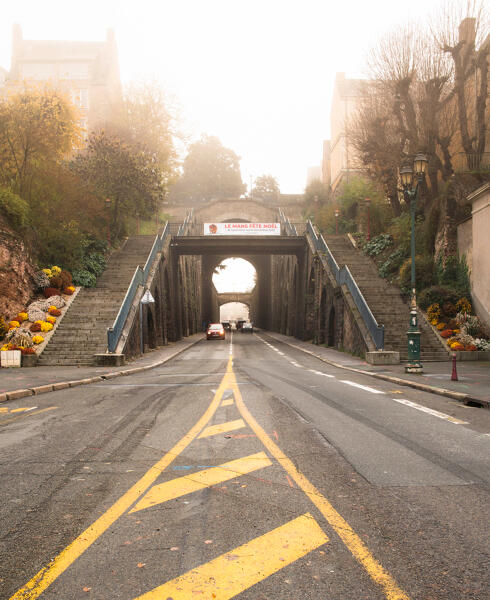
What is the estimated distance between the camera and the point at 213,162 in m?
79.5

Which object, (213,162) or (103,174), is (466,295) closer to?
(103,174)

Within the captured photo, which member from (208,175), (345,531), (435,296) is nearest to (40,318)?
(435,296)

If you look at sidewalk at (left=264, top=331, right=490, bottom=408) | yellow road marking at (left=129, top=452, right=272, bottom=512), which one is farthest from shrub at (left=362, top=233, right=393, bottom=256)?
yellow road marking at (left=129, top=452, right=272, bottom=512)

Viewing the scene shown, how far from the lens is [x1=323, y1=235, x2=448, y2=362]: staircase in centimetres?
1993

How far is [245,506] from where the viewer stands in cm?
383

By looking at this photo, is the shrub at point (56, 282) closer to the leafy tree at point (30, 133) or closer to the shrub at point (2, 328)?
the leafy tree at point (30, 133)

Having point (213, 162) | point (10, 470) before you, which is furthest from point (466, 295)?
point (213, 162)

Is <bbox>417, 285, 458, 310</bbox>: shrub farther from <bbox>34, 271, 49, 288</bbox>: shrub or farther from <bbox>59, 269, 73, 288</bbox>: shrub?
<bbox>34, 271, 49, 288</bbox>: shrub

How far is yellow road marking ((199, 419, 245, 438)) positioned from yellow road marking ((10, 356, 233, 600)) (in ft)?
2.11

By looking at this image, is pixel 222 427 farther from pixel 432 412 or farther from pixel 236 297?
pixel 236 297

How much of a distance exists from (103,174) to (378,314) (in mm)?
20751

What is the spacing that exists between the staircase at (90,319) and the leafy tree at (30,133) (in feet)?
21.0

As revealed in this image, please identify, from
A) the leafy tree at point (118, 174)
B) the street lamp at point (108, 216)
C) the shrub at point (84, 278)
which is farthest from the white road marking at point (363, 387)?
the leafy tree at point (118, 174)

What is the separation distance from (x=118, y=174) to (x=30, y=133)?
826cm
